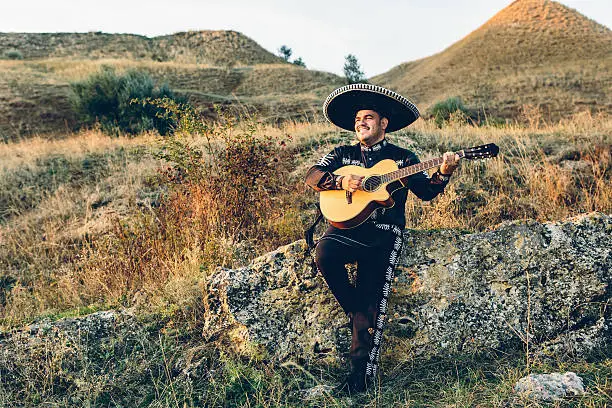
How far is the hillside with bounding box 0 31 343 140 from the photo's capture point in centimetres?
1852

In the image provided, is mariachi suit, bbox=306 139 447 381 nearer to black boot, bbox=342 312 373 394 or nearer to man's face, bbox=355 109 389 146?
black boot, bbox=342 312 373 394

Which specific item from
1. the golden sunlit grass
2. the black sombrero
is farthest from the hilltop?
the black sombrero

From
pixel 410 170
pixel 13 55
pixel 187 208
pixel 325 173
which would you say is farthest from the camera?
pixel 13 55

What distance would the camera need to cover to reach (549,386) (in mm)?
2957

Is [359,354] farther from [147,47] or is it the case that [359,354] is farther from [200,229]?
[147,47]

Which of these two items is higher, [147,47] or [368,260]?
[147,47]

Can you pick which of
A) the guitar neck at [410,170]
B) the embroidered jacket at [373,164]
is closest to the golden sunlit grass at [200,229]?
the embroidered jacket at [373,164]

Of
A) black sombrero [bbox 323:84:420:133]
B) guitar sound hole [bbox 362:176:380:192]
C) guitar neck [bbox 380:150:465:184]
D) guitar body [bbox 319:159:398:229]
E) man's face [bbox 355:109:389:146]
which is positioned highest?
black sombrero [bbox 323:84:420:133]

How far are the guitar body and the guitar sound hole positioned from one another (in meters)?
0.02

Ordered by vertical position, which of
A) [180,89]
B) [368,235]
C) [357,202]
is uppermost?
[180,89]

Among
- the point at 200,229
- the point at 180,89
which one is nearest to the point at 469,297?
the point at 200,229

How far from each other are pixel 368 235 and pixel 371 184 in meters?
0.38

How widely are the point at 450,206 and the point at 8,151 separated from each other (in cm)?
942

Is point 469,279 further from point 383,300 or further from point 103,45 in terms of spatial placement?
point 103,45
